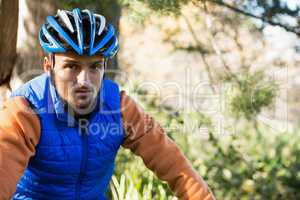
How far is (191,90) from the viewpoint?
6.70 metres

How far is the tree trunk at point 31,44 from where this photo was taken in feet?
14.4

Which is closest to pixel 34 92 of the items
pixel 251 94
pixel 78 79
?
pixel 78 79

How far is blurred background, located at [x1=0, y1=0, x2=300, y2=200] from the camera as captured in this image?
4.40 m

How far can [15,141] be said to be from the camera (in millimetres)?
2473

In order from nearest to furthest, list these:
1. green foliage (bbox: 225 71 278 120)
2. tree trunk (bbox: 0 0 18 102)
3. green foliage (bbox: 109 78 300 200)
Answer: tree trunk (bbox: 0 0 18 102) < green foliage (bbox: 225 71 278 120) < green foliage (bbox: 109 78 300 200)

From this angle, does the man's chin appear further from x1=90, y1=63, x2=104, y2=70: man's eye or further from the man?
x1=90, y1=63, x2=104, y2=70: man's eye

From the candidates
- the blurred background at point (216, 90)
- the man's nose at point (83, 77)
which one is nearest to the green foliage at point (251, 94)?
the blurred background at point (216, 90)

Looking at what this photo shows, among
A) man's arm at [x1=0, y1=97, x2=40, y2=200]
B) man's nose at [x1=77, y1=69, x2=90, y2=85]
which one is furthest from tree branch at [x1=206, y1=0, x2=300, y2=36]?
man's arm at [x1=0, y1=97, x2=40, y2=200]

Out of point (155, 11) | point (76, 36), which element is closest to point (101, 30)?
point (76, 36)

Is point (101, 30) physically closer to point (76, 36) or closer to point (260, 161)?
point (76, 36)

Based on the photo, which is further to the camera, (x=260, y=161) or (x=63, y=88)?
(x=260, y=161)

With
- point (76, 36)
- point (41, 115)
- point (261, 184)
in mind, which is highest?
point (76, 36)

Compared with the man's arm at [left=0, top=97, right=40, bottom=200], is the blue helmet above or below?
above

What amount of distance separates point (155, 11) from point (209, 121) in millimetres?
1956
